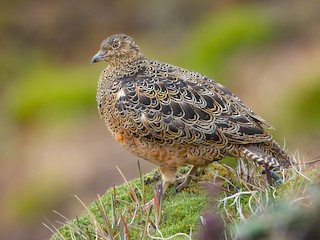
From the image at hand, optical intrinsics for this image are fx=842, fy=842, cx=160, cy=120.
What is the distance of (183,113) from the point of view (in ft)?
25.6

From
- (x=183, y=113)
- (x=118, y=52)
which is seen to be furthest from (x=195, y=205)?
(x=118, y=52)

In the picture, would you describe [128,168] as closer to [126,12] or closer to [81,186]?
[81,186]

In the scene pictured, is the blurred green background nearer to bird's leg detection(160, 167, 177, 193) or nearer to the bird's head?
the bird's head

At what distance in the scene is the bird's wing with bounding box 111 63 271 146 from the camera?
7.70 meters

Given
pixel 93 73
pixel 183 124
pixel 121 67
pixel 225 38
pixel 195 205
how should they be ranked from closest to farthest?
1. pixel 195 205
2. pixel 183 124
3. pixel 121 67
4. pixel 225 38
5. pixel 93 73

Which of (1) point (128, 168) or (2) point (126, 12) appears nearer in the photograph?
(1) point (128, 168)

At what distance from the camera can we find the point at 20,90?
22125 millimetres

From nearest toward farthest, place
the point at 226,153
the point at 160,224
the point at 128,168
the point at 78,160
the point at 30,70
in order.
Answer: the point at 160,224
the point at 226,153
the point at 128,168
the point at 78,160
the point at 30,70

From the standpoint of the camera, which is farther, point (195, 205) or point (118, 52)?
point (118, 52)

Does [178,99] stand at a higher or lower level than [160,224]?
higher

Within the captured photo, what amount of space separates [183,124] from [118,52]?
136cm

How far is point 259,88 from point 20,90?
6.99 meters

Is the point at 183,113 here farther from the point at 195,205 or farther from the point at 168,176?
the point at 195,205

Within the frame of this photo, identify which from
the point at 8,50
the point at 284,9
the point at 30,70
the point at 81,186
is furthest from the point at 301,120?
the point at 8,50
